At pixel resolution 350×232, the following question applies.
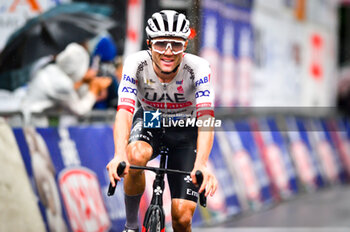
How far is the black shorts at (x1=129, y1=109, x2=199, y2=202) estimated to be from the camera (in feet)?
17.0

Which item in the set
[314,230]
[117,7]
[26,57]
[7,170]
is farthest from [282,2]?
[7,170]

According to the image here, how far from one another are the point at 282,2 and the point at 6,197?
1162 cm

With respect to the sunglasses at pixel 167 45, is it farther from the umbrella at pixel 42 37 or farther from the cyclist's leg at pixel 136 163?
the umbrella at pixel 42 37

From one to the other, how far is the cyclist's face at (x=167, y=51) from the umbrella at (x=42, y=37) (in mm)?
4305

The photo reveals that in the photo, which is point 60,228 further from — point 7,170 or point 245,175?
point 245,175

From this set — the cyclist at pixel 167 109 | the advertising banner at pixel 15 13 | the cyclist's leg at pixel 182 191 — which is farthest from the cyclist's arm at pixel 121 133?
the advertising banner at pixel 15 13

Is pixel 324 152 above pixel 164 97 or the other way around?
the other way around

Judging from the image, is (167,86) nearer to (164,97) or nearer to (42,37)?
(164,97)

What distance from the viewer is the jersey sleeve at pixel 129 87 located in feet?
15.9

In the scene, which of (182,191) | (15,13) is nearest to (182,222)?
(182,191)

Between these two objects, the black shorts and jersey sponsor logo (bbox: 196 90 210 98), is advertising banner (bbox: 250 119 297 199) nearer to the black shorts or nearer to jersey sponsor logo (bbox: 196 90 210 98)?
the black shorts

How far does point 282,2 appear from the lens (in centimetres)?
1747

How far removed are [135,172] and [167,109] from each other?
Answer: 531mm

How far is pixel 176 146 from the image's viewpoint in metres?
5.26
